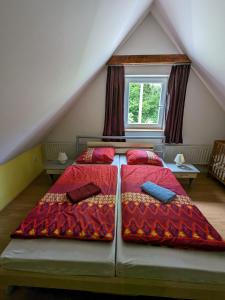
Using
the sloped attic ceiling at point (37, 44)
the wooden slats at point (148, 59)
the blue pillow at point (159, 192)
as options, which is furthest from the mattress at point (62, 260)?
the wooden slats at point (148, 59)

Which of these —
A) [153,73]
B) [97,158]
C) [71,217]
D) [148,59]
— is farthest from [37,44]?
[153,73]

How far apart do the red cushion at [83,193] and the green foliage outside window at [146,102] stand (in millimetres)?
1916

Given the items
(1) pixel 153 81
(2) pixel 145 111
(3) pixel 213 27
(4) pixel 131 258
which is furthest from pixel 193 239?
(1) pixel 153 81

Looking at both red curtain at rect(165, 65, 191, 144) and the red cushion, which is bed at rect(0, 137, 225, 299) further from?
red curtain at rect(165, 65, 191, 144)

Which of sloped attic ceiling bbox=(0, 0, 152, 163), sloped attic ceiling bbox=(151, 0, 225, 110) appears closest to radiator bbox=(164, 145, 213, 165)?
sloped attic ceiling bbox=(151, 0, 225, 110)

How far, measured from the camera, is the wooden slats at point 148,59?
9.22 feet

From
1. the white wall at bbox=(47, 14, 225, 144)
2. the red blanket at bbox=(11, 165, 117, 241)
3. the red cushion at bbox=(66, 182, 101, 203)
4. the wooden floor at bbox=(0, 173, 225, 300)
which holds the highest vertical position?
the white wall at bbox=(47, 14, 225, 144)

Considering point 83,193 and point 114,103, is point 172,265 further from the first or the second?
point 114,103

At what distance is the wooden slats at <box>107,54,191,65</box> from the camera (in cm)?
281

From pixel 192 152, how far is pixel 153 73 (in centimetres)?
176

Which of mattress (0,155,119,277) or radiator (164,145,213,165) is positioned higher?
radiator (164,145,213,165)

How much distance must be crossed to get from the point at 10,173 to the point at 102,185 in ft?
5.05

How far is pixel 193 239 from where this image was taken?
1.23 meters

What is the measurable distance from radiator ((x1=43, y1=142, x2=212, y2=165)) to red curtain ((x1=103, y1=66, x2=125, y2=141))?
2.99ft
